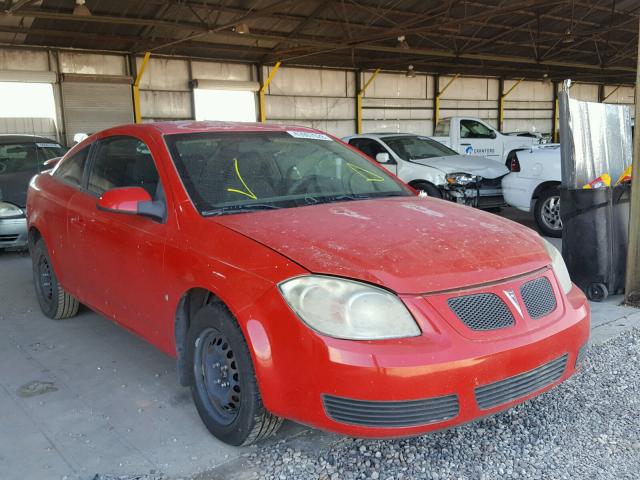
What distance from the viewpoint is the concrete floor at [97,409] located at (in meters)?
2.56

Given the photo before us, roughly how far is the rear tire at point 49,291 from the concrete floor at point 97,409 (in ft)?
0.31

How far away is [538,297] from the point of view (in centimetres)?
251

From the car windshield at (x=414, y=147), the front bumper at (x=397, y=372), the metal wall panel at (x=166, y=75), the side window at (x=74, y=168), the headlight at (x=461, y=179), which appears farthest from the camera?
the metal wall panel at (x=166, y=75)

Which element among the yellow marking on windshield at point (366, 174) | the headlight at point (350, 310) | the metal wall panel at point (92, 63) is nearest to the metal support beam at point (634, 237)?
the yellow marking on windshield at point (366, 174)

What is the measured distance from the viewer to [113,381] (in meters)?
3.43

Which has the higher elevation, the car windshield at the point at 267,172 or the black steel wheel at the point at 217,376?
the car windshield at the point at 267,172

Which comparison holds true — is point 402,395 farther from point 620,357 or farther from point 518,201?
point 518,201

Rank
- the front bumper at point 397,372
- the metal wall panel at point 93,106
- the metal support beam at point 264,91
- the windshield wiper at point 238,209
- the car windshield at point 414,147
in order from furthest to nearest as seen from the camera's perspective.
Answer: the metal support beam at point 264,91 → the metal wall panel at point 93,106 → the car windshield at point 414,147 → the windshield wiper at point 238,209 → the front bumper at point 397,372

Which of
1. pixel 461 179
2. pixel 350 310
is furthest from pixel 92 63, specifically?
pixel 350 310

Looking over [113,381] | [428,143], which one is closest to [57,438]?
[113,381]

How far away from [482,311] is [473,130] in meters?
12.8

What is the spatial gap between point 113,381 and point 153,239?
1.04m

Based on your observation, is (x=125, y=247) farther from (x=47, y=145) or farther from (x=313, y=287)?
(x=47, y=145)

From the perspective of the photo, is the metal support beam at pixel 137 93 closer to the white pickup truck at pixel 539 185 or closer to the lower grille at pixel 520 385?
the white pickup truck at pixel 539 185
